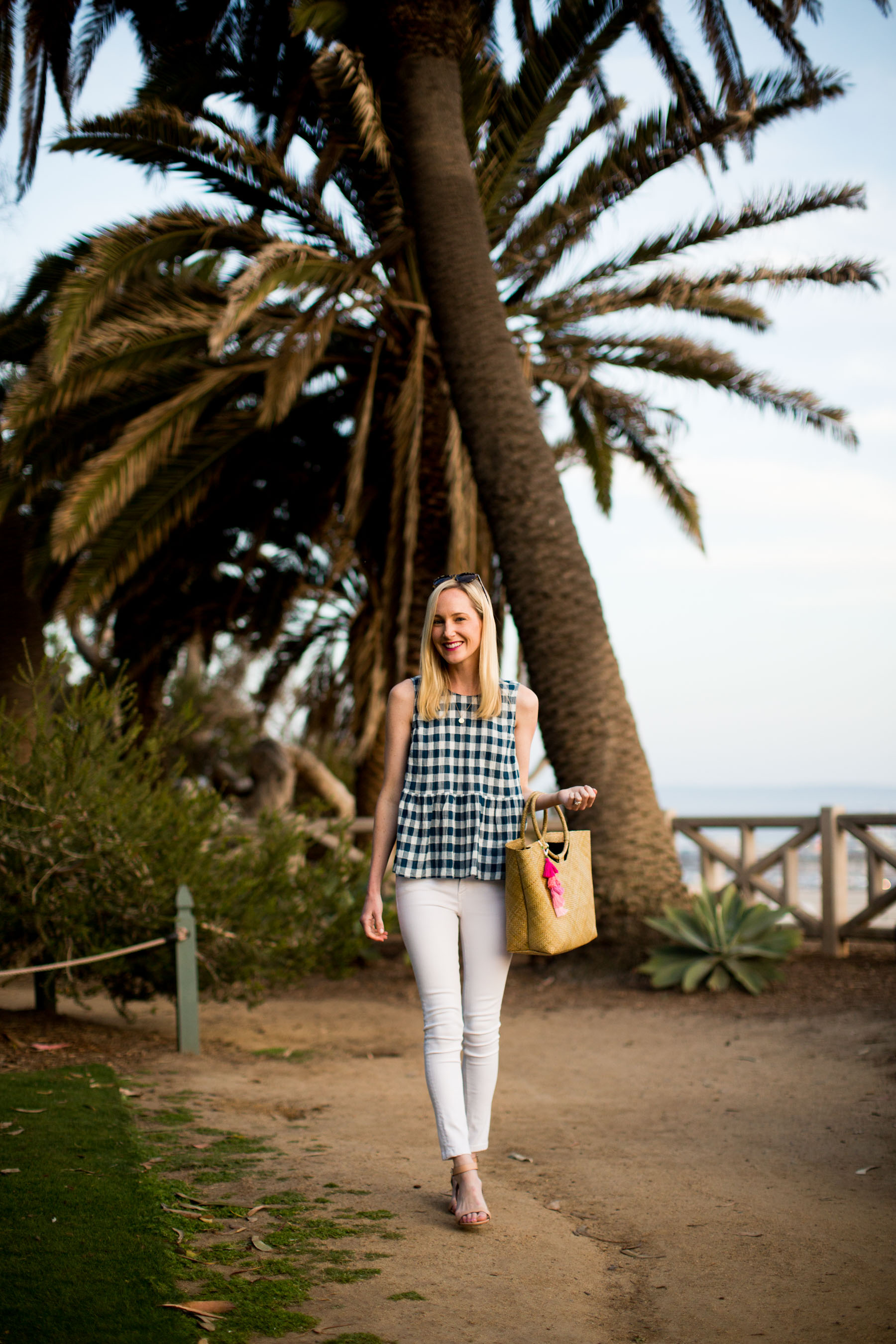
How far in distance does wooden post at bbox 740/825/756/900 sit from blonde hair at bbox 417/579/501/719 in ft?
22.3

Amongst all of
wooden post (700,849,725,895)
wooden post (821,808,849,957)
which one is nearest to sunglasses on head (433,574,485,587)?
wooden post (821,808,849,957)

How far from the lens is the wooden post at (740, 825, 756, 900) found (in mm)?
9750

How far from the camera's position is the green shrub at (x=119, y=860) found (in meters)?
5.71

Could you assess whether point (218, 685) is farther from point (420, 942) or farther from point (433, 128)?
point (420, 942)

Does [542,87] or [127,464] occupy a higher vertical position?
[542,87]

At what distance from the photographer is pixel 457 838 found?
3.39 m

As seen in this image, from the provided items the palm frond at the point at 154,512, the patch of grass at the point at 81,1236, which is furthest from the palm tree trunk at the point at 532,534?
the patch of grass at the point at 81,1236

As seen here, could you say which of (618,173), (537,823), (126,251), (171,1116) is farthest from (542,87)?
(171,1116)

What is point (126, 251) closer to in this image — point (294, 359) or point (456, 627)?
point (294, 359)

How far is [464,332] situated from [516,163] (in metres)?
2.14

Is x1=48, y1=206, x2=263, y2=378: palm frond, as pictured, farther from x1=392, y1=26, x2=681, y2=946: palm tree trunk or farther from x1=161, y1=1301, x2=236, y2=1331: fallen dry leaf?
x1=161, y1=1301, x2=236, y2=1331: fallen dry leaf

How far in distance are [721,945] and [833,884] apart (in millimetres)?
1728

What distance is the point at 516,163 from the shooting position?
9.90 meters

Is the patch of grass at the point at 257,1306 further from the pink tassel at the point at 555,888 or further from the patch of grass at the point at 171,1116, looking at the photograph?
the patch of grass at the point at 171,1116
